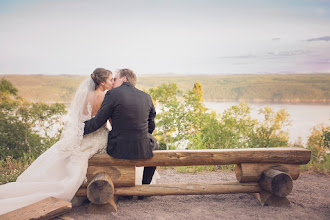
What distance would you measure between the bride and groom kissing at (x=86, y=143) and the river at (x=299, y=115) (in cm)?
406

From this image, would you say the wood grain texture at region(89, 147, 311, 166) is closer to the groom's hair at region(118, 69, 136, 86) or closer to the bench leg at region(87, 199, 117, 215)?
the bench leg at region(87, 199, 117, 215)

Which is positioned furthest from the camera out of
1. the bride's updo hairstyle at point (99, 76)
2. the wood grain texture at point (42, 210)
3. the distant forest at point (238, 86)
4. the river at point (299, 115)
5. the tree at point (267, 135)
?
the distant forest at point (238, 86)

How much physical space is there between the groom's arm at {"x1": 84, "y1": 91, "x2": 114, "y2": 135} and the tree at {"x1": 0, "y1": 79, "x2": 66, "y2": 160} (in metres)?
4.18

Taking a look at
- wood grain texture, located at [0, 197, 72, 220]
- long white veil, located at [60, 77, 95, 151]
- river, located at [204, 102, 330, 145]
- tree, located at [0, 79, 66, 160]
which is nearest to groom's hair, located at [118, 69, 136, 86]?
long white veil, located at [60, 77, 95, 151]

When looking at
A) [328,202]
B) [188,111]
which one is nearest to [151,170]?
[328,202]

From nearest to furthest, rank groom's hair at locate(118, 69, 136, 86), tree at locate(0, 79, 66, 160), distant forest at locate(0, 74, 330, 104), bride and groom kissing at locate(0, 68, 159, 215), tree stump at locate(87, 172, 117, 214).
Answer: tree stump at locate(87, 172, 117, 214)
bride and groom kissing at locate(0, 68, 159, 215)
groom's hair at locate(118, 69, 136, 86)
tree at locate(0, 79, 66, 160)
distant forest at locate(0, 74, 330, 104)

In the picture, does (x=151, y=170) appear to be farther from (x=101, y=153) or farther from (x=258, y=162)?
(x=258, y=162)

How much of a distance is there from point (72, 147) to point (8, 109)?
4.86 metres

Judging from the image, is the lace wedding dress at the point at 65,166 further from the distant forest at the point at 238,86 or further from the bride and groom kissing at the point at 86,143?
the distant forest at the point at 238,86

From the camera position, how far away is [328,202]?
402 centimetres

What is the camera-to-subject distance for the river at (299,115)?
7.87m

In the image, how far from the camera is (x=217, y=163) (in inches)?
150

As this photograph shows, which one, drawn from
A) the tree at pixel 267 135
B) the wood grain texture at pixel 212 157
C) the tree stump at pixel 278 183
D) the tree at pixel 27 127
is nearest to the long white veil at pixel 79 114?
the wood grain texture at pixel 212 157

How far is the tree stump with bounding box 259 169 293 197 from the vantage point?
12.1ft
